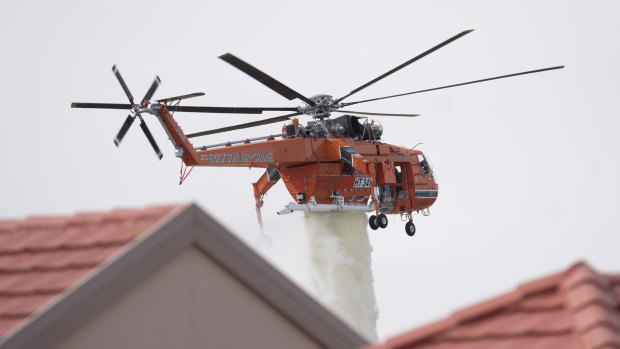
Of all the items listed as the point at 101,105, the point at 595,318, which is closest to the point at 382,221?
the point at 101,105

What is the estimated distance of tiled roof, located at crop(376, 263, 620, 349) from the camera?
4711 mm

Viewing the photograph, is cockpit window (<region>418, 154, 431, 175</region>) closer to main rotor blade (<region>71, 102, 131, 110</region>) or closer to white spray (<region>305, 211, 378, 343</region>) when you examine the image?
white spray (<region>305, 211, 378, 343</region>)

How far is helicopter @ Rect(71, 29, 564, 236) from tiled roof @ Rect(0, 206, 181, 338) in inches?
660

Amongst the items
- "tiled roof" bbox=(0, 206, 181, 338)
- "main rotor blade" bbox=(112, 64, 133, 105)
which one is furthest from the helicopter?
"tiled roof" bbox=(0, 206, 181, 338)

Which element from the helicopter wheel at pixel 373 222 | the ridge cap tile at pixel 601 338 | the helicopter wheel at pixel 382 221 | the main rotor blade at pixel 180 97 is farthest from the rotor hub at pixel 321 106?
the ridge cap tile at pixel 601 338

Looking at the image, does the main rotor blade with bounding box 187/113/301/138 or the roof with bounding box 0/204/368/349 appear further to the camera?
the main rotor blade with bounding box 187/113/301/138

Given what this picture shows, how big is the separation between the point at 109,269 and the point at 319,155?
76.2 ft

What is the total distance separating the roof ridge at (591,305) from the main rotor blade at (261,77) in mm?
19277

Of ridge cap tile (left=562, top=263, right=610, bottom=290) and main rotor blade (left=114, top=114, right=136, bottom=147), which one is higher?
main rotor blade (left=114, top=114, right=136, bottom=147)

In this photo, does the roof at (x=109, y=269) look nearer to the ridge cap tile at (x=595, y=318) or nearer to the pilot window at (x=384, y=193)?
the ridge cap tile at (x=595, y=318)

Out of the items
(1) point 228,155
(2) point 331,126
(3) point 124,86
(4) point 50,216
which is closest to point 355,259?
(2) point 331,126

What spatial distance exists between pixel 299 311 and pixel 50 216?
1.96 m

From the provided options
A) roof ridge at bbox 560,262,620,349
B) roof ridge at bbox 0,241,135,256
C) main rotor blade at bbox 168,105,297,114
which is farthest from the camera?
main rotor blade at bbox 168,105,297,114

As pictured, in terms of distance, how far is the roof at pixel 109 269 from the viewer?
553 cm
